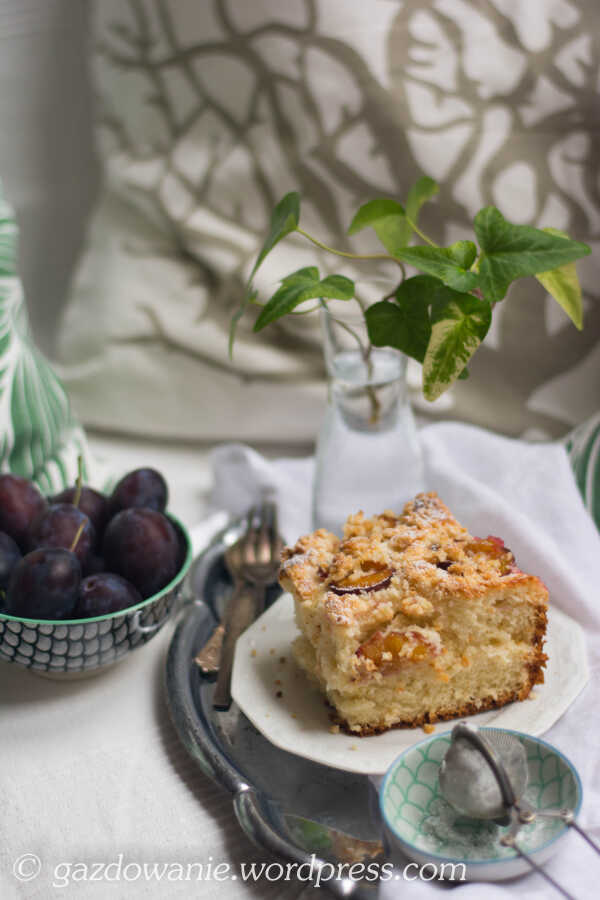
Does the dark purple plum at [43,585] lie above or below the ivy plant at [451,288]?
below

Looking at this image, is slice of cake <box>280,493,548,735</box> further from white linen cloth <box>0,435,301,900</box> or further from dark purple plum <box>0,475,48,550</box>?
dark purple plum <box>0,475,48,550</box>

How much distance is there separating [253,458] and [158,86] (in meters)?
0.72

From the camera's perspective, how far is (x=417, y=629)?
90cm

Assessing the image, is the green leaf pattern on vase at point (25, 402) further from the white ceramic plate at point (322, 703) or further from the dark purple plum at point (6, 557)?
the white ceramic plate at point (322, 703)

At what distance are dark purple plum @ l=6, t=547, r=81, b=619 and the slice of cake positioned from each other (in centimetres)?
24

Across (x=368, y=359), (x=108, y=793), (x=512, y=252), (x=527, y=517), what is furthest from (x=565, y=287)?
(x=108, y=793)

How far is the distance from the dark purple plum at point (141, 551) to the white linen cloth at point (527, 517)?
0.32 metres

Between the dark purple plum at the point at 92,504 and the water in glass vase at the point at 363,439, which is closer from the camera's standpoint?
the dark purple plum at the point at 92,504

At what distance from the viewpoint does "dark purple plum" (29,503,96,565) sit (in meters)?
1.01

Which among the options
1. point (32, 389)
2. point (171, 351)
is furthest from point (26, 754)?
point (171, 351)

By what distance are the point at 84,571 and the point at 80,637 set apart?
9 cm

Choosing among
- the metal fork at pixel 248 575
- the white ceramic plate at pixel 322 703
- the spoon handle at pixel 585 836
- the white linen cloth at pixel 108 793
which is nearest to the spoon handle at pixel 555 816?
the spoon handle at pixel 585 836

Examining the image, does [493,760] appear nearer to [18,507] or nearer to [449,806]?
[449,806]

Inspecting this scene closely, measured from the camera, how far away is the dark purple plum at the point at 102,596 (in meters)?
0.96
